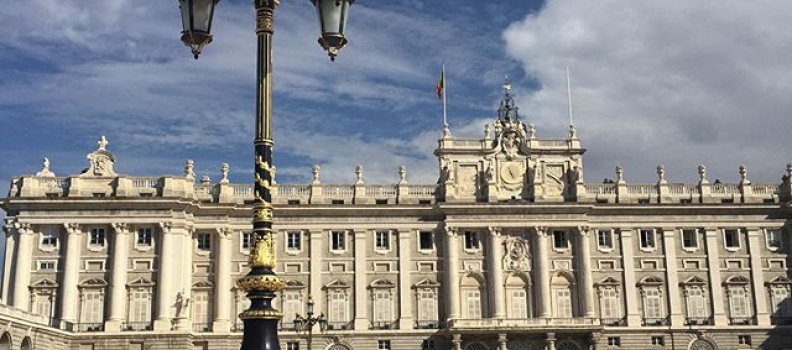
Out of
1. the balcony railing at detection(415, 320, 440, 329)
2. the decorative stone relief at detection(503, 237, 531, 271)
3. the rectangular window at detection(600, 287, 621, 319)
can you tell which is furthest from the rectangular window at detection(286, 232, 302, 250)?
the rectangular window at detection(600, 287, 621, 319)

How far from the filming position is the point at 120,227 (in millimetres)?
63969

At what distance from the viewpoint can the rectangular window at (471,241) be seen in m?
66.8

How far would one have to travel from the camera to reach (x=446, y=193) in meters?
67.2

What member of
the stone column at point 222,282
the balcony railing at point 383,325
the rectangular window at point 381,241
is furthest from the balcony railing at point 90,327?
the rectangular window at point 381,241

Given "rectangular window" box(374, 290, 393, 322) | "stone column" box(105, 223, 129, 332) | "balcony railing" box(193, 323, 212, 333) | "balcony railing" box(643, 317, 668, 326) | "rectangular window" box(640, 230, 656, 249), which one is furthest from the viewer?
"rectangular window" box(640, 230, 656, 249)

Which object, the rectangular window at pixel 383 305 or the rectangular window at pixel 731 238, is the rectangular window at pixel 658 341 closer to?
the rectangular window at pixel 731 238

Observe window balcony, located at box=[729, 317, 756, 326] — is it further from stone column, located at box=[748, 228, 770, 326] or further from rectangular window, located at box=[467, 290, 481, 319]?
rectangular window, located at box=[467, 290, 481, 319]

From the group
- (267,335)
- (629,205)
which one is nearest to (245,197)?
(629,205)

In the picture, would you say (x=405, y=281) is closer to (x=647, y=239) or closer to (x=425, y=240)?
(x=425, y=240)

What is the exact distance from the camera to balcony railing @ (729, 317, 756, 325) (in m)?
66.5

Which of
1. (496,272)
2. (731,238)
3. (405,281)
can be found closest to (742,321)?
(731,238)

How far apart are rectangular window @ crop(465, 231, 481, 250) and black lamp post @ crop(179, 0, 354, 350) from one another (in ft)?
167

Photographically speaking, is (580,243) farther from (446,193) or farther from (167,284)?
(167,284)

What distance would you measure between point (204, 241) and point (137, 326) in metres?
7.28
